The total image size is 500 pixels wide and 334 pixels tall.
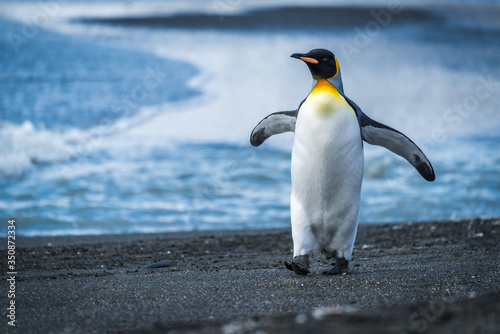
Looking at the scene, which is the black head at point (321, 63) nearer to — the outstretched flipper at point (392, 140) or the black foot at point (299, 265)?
the outstretched flipper at point (392, 140)

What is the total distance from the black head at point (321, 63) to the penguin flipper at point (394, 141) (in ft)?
1.39

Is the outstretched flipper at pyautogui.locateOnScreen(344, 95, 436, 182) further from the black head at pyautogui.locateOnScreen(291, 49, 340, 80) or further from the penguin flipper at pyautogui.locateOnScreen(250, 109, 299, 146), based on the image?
the penguin flipper at pyautogui.locateOnScreen(250, 109, 299, 146)

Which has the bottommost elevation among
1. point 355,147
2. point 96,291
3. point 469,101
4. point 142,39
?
point 96,291

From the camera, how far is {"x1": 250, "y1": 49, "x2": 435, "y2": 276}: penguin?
4.13 metres

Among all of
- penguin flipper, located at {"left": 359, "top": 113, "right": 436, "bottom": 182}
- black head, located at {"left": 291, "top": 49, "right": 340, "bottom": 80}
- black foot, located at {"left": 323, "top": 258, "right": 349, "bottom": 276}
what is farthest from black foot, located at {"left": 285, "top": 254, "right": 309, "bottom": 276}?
black head, located at {"left": 291, "top": 49, "right": 340, "bottom": 80}

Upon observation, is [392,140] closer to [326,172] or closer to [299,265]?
[326,172]

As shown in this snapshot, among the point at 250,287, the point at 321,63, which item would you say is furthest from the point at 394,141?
the point at 250,287

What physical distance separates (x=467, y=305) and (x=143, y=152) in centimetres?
1110

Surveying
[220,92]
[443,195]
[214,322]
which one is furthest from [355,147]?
[220,92]

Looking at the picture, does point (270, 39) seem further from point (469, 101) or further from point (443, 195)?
point (443, 195)

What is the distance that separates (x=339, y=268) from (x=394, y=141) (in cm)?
104

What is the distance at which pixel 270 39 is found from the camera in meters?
27.1

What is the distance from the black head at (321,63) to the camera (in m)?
4.18

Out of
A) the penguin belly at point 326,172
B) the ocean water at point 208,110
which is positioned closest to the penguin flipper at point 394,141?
the penguin belly at point 326,172
